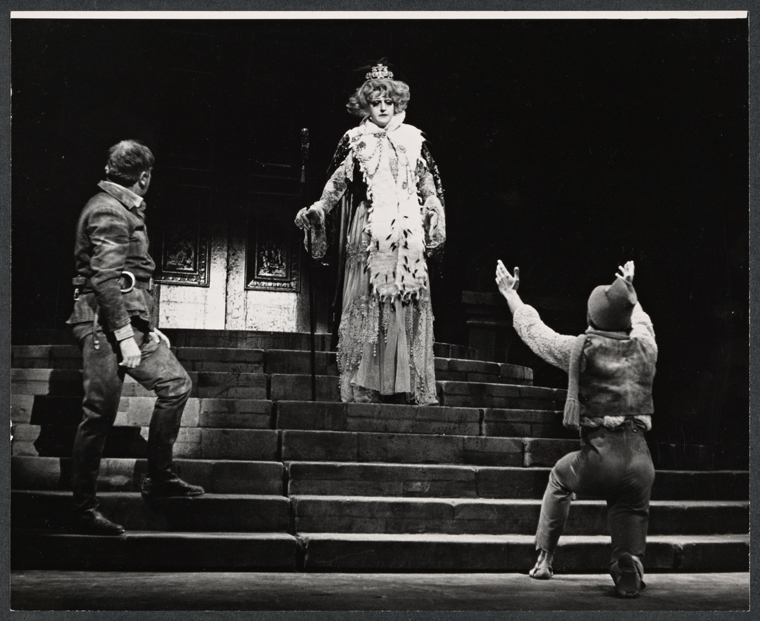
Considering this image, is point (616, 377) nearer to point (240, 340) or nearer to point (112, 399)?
point (112, 399)

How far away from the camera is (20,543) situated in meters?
5.01

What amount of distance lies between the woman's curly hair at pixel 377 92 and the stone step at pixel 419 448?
2.06 m

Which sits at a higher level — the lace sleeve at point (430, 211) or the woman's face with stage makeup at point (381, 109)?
the woman's face with stage makeup at point (381, 109)

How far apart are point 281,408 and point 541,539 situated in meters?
1.67

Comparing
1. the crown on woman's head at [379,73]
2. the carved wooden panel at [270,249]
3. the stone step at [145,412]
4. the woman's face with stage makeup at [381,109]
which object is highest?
the crown on woman's head at [379,73]

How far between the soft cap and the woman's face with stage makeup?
2.14 m

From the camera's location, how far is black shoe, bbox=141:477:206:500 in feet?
17.3

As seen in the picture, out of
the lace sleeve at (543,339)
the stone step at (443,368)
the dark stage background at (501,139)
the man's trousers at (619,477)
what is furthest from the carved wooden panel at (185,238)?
the man's trousers at (619,477)

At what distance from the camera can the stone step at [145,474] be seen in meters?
5.37

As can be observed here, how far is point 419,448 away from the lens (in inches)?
238

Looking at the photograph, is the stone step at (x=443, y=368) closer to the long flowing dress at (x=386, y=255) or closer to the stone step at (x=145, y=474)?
the long flowing dress at (x=386, y=255)

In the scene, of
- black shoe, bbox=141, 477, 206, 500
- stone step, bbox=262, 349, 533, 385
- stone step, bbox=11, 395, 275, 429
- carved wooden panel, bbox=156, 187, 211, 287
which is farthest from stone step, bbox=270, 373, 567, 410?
carved wooden panel, bbox=156, 187, 211, 287

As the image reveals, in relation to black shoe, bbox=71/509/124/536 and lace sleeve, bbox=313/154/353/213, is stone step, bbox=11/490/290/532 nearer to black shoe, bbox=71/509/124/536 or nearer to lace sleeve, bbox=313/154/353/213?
black shoe, bbox=71/509/124/536

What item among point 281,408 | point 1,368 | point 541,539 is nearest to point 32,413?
point 1,368
